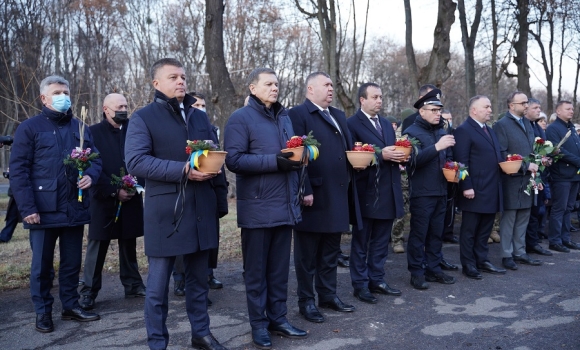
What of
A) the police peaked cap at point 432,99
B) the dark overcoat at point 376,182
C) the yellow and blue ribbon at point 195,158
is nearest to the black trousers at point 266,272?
the yellow and blue ribbon at point 195,158

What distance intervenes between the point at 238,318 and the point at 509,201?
14.2 feet

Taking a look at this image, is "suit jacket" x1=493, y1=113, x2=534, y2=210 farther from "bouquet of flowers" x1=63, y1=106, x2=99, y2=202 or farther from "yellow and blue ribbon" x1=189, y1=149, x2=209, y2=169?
"bouquet of flowers" x1=63, y1=106, x2=99, y2=202

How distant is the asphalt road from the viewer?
4863mm

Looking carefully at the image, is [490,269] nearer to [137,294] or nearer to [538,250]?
[538,250]

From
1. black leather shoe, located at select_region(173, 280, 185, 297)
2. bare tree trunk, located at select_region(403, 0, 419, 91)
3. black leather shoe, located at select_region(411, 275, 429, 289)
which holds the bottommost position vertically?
black leather shoe, located at select_region(411, 275, 429, 289)

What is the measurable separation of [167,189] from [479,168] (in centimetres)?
457

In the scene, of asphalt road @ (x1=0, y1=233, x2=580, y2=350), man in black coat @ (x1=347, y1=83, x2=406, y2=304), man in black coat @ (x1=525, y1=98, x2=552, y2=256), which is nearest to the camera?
asphalt road @ (x1=0, y1=233, x2=580, y2=350)

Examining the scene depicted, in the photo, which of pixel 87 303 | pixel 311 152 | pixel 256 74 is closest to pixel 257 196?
pixel 311 152

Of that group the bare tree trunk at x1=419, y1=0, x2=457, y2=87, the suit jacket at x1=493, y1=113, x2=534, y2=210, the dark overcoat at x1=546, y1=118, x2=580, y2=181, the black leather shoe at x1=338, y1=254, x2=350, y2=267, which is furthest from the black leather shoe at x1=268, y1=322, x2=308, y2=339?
the bare tree trunk at x1=419, y1=0, x2=457, y2=87

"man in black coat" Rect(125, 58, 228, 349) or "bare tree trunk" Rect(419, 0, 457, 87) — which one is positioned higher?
Answer: "bare tree trunk" Rect(419, 0, 457, 87)

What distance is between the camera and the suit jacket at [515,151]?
7.79 m

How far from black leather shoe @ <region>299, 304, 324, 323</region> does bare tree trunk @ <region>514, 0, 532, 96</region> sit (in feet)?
53.3

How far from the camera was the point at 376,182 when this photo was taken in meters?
6.25

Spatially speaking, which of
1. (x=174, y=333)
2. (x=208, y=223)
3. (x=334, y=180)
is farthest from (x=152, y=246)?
(x=334, y=180)
